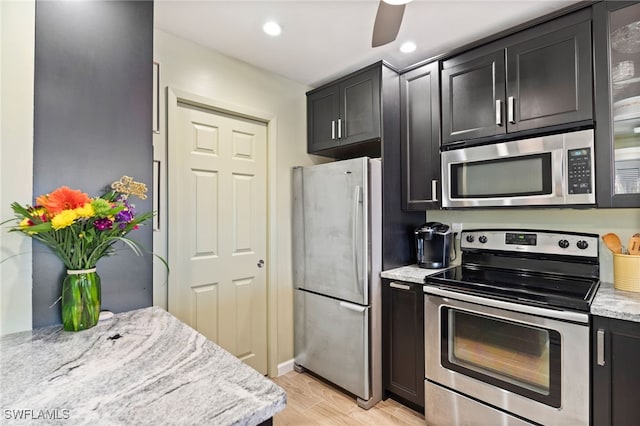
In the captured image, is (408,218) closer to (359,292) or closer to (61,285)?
(359,292)

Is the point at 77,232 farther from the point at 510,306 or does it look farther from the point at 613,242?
the point at 613,242

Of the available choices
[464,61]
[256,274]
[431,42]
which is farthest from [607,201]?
[256,274]

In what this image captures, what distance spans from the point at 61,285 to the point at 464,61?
8.48 ft

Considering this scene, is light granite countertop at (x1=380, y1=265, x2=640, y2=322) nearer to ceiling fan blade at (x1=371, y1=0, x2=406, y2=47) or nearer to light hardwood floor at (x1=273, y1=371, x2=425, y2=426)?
light hardwood floor at (x1=273, y1=371, x2=425, y2=426)

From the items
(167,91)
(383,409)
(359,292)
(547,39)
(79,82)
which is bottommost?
(383,409)

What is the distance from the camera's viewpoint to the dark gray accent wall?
51.4 inches

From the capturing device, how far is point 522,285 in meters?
1.85

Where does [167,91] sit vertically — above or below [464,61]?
below

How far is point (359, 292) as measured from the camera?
231 cm

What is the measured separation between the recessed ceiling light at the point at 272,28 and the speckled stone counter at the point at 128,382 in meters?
1.83

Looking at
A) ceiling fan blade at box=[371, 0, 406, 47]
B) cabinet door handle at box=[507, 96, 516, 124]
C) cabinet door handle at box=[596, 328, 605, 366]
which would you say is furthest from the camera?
cabinet door handle at box=[507, 96, 516, 124]

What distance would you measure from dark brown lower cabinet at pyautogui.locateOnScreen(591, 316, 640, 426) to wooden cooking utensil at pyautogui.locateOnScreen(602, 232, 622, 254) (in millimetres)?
578

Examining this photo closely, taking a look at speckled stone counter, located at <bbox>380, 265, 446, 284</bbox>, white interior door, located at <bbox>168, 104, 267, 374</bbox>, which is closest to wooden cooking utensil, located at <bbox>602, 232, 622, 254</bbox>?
speckled stone counter, located at <bbox>380, 265, 446, 284</bbox>

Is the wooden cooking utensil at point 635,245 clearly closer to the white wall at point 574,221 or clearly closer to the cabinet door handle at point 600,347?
the white wall at point 574,221
